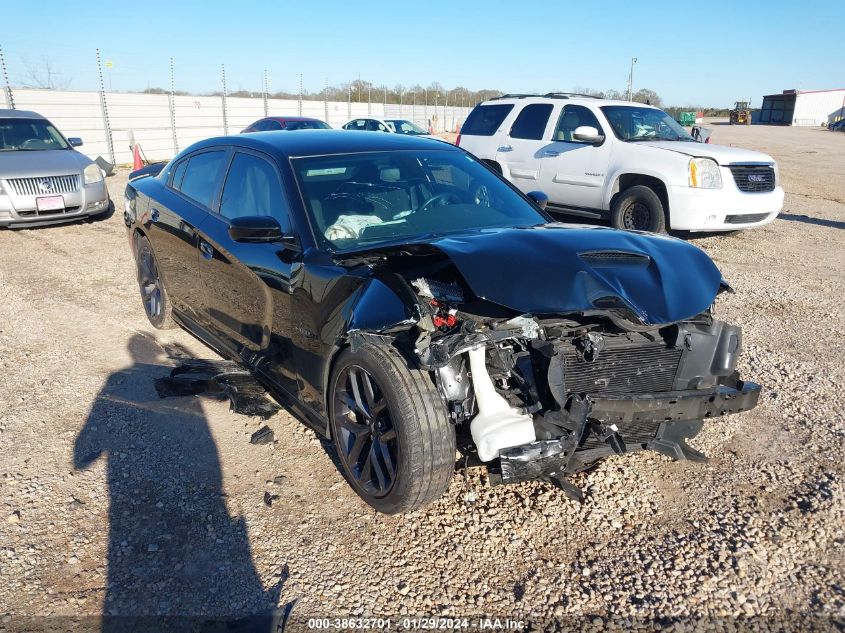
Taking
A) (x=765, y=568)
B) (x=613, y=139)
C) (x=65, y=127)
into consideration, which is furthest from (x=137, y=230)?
(x=65, y=127)

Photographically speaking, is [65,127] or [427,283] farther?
[65,127]

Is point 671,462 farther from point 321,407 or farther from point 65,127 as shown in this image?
point 65,127

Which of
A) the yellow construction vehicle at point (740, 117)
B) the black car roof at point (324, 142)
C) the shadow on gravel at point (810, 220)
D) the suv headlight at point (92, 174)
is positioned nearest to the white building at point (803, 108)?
the yellow construction vehicle at point (740, 117)

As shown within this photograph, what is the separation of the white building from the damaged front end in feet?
259

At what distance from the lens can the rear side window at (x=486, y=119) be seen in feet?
35.1

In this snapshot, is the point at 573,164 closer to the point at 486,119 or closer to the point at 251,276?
the point at 486,119

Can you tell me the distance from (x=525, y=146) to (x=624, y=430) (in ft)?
25.6

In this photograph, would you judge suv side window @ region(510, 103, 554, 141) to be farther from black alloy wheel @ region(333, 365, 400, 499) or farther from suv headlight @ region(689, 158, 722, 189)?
black alloy wheel @ region(333, 365, 400, 499)

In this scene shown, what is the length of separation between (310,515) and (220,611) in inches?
26.9

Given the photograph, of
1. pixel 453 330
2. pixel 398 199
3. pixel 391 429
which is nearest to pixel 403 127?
pixel 398 199

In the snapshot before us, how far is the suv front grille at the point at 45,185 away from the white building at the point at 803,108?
76335 mm

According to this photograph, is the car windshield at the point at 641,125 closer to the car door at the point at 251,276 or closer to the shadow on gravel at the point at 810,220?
the shadow on gravel at the point at 810,220

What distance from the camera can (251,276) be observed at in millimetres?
3834

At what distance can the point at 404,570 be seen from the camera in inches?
110
